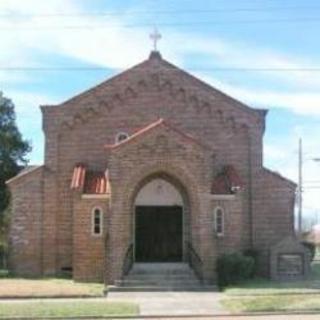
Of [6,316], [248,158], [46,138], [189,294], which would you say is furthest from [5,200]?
[6,316]

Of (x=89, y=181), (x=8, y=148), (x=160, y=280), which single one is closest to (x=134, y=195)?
(x=89, y=181)

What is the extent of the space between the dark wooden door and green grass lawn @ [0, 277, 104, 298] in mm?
3392

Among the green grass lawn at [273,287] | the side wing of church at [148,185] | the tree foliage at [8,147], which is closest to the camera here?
the green grass lawn at [273,287]

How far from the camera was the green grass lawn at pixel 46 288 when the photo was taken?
30031 millimetres

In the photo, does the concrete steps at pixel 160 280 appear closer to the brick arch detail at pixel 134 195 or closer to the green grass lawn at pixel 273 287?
the brick arch detail at pixel 134 195

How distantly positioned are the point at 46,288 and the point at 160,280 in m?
4.51

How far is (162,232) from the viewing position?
3744cm

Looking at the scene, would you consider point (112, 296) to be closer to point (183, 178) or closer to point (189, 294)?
point (189, 294)

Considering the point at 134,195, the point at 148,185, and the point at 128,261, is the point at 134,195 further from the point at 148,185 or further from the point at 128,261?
the point at 128,261

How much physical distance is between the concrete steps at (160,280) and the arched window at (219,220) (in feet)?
6.82

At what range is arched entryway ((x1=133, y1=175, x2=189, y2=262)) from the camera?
Result: 37250 mm

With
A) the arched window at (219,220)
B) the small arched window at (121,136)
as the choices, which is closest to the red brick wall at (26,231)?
the small arched window at (121,136)

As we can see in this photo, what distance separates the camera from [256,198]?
38.5 metres

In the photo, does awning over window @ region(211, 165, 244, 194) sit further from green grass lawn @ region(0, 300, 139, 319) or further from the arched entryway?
green grass lawn @ region(0, 300, 139, 319)
